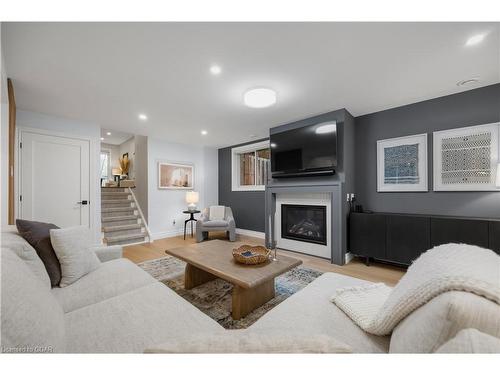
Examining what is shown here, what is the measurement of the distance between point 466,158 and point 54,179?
5862 millimetres

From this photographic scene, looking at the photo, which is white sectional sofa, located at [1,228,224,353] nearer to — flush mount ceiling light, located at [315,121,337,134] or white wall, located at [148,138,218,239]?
flush mount ceiling light, located at [315,121,337,134]

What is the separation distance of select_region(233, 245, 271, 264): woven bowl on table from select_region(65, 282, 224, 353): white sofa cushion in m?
0.66

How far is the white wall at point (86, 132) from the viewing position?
3.15 metres

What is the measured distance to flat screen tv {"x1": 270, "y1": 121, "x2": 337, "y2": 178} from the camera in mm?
3043

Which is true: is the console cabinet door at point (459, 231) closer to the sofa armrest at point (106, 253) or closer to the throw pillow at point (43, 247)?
the sofa armrest at point (106, 253)

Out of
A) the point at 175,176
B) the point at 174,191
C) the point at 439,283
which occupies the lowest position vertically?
the point at 439,283

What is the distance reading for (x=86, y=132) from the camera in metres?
3.58

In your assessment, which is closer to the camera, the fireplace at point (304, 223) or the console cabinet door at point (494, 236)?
the console cabinet door at point (494, 236)

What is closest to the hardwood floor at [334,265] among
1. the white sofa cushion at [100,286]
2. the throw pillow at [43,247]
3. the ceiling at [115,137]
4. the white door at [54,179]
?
the white door at [54,179]

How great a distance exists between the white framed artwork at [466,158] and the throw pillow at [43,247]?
400 cm

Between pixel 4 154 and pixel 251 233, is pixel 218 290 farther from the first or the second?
pixel 251 233

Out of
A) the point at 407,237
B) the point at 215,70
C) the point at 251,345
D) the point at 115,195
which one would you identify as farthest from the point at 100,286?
the point at 115,195
